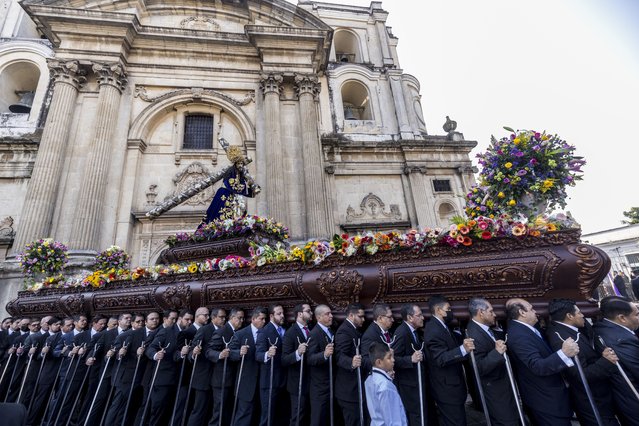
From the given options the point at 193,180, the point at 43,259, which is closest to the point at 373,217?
the point at 193,180

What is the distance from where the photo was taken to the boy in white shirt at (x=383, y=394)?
2.80 meters

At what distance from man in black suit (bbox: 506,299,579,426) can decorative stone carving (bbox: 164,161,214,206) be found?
1269cm

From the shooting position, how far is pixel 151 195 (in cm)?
1332

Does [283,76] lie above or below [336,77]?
below

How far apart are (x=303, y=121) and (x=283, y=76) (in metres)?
2.77

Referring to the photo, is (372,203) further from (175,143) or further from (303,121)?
(175,143)

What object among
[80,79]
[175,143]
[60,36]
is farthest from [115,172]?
[60,36]

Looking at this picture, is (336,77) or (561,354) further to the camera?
(336,77)

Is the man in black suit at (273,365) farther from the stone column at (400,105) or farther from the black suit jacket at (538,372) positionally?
the stone column at (400,105)

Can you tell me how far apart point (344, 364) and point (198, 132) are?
47.8 feet

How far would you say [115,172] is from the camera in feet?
42.2

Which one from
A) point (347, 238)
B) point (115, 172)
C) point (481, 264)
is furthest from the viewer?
point (115, 172)

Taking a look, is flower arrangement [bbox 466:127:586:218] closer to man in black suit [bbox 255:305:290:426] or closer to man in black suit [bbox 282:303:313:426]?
man in black suit [bbox 282:303:313:426]

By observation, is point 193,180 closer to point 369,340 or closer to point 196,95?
point 196,95
